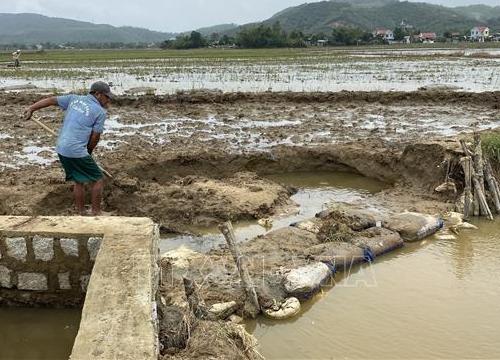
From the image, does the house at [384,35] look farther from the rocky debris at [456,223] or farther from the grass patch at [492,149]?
the rocky debris at [456,223]

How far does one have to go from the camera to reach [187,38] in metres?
65.7

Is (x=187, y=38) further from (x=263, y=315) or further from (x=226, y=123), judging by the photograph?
(x=263, y=315)

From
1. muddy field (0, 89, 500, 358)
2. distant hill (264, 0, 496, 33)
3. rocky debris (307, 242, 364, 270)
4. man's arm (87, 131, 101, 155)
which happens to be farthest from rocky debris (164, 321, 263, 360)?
distant hill (264, 0, 496, 33)

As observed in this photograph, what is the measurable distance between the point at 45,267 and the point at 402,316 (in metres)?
2.88

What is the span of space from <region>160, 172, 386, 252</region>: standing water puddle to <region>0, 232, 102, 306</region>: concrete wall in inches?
70.5

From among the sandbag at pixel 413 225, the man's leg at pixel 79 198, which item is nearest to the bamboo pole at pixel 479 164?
the sandbag at pixel 413 225

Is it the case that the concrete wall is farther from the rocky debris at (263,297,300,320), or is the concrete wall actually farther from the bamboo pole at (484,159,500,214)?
the bamboo pole at (484,159,500,214)

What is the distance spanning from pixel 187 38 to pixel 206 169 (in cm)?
5989

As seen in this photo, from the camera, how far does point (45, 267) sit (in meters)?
4.09

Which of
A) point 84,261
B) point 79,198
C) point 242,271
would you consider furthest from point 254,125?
point 84,261

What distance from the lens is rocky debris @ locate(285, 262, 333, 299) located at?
Answer: 4602 mm

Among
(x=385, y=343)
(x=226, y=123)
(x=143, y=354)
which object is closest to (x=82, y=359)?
(x=143, y=354)

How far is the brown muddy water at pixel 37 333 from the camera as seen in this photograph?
365cm

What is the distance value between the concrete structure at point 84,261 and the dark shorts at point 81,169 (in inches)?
55.2
